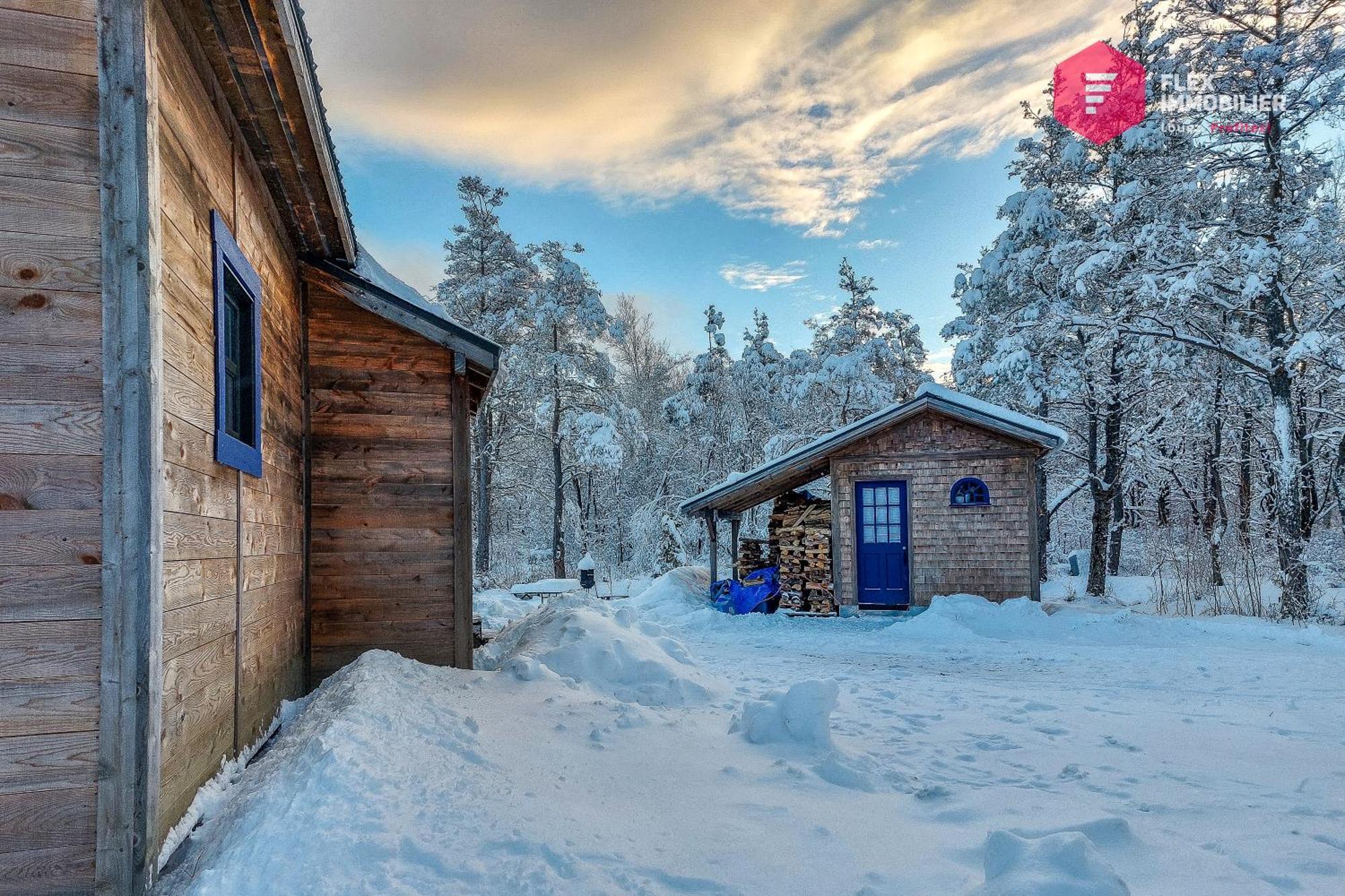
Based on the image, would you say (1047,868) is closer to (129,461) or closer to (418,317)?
(129,461)

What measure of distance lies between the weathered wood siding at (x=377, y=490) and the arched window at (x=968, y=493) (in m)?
9.99

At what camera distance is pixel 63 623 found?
8.13 ft

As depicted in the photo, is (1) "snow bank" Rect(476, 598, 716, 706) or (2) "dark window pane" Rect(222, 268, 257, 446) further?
(1) "snow bank" Rect(476, 598, 716, 706)

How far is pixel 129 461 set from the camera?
8.44ft

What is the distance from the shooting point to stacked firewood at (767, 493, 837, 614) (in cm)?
1476

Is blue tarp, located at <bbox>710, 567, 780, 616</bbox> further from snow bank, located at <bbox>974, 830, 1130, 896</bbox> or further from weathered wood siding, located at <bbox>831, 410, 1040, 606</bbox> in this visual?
snow bank, located at <bbox>974, 830, 1130, 896</bbox>

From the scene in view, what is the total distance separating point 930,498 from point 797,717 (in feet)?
31.6

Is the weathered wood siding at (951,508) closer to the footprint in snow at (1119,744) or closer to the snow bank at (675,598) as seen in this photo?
the snow bank at (675,598)

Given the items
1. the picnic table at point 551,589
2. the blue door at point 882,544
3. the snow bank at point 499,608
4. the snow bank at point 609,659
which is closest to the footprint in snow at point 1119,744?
the snow bank at point 609,659

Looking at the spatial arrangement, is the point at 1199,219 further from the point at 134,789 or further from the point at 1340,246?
the point at 134,789

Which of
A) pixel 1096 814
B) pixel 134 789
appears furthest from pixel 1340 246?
pixel 134 789

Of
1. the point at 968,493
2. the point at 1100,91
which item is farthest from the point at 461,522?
the point at 1100,91

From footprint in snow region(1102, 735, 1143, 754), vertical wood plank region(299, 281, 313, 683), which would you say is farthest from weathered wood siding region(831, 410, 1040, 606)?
vertical wood plank region(299, 281, 313, 683)

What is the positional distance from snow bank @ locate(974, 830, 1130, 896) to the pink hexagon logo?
17.3 m
